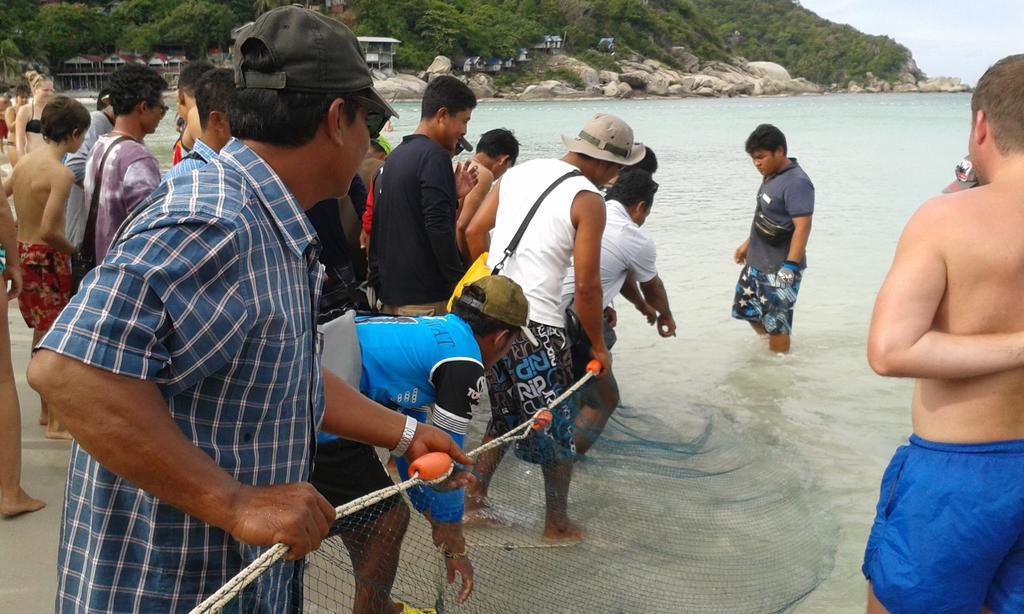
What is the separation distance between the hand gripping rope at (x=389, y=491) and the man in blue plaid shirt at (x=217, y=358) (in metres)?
0.06

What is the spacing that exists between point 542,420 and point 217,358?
6.94ft

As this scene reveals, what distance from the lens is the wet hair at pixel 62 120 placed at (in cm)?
484

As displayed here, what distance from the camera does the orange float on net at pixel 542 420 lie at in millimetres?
3406

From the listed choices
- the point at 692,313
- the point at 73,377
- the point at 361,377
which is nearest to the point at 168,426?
the point at 73,377

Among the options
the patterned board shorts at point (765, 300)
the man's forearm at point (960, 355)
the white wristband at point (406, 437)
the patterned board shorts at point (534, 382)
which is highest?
the man's forearm at point (960, 355)

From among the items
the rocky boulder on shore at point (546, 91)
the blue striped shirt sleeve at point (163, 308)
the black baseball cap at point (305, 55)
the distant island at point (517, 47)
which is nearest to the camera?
the blue striped shirt sleeve at point (163, 308)

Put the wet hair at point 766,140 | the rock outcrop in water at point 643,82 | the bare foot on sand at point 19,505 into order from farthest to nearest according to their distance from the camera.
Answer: the rock outcrop in water at point 643,82, the wet hair at point 766,140, the bare foot on sand at point 19,505

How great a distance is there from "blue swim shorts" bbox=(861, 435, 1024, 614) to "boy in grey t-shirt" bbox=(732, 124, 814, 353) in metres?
4.68

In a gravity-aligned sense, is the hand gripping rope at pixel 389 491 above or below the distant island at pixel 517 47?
below

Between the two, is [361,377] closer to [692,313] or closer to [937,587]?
[937,587]

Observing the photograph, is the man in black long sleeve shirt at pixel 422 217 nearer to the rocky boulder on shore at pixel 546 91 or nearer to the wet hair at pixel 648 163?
the wet hair at pixel 648 163

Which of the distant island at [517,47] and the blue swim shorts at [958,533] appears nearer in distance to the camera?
the blue swim shorts at [958,533]

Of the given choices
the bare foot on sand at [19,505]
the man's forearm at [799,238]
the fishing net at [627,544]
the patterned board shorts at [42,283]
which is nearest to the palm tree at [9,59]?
the patterned board shorts at [42,283]

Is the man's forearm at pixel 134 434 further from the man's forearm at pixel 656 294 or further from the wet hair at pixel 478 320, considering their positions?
the man's forearm at pixel 656 294
